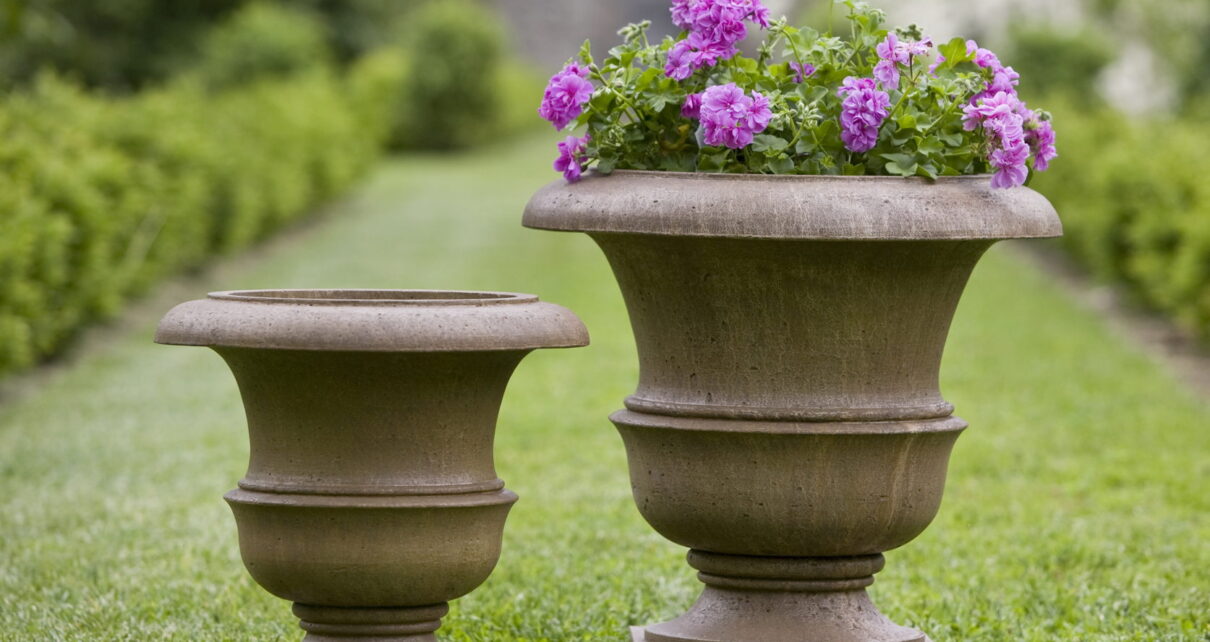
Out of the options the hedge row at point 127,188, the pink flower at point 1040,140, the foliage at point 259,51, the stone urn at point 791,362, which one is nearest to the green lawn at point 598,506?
the hedge row at point 127,188

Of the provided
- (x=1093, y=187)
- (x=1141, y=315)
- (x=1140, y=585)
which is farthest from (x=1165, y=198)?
(x=1140, y=585)

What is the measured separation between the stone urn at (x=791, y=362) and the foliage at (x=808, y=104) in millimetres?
116

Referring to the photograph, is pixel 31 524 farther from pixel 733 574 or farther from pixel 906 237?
pixel 906 237

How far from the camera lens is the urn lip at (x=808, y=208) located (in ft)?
9.50

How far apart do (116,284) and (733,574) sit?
7.10m

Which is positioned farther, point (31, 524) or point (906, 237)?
point (31, 524)

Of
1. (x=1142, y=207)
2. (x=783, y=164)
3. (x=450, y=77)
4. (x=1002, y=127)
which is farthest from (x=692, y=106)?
(x=450, y=77)

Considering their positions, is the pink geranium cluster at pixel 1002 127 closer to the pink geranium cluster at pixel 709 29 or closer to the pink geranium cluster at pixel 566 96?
the pink geranium cluster at pixel 709 29

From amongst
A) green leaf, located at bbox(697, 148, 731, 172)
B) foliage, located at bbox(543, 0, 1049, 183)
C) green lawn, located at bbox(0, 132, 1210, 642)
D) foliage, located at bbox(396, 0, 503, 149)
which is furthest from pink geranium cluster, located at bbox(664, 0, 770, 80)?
foliage, located at bbox(396, 0, 503, 149)

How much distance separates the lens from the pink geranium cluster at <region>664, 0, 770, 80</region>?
10.4 ft

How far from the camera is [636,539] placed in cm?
501

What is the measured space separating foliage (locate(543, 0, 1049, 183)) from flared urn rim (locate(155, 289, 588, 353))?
50cm

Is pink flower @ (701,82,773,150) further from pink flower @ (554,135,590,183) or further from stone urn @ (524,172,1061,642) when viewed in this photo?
pink flower @ (554,135,590,183)

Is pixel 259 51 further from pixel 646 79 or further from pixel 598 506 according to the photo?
pixel 646 79
